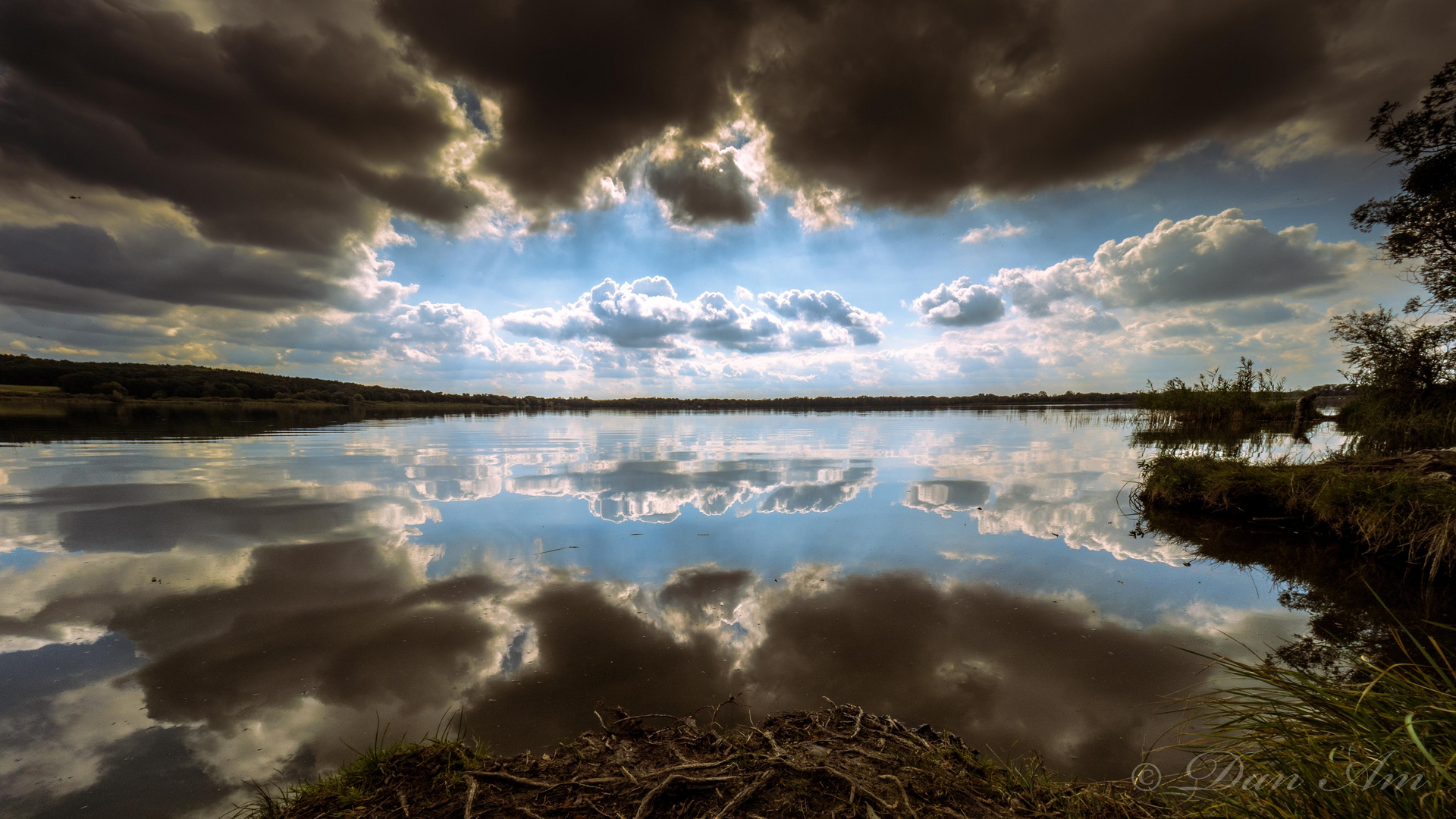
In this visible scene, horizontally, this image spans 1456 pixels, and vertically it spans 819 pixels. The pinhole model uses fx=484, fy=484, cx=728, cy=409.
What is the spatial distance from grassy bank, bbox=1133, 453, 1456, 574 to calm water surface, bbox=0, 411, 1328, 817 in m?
1.44

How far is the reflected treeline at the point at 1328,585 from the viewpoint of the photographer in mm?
4895

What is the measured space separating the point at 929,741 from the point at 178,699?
584cm

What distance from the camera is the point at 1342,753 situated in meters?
2.09

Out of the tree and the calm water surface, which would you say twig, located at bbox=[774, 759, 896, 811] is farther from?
the tree

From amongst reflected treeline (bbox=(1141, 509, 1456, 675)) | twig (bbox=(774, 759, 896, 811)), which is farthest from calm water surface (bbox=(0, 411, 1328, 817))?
twig (bbox=(774, 759, 896, 811))

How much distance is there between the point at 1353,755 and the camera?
2117mm

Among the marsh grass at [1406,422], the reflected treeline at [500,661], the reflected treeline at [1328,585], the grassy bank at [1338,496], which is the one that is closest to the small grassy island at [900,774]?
the reflected treeline at [500,661]

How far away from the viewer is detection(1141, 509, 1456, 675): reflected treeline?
4.89 metres

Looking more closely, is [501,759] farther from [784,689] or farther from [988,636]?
[988,636]

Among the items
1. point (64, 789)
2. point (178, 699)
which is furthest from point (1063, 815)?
point (178, 699)

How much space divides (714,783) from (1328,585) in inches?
362

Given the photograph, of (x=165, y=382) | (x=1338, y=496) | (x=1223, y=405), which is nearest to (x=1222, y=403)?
(x=1223, y=405)

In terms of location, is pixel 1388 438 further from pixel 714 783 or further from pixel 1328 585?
pixel 714 783

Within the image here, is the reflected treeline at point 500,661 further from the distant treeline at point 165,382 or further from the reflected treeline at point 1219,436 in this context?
the distant treeline at point 165,382
